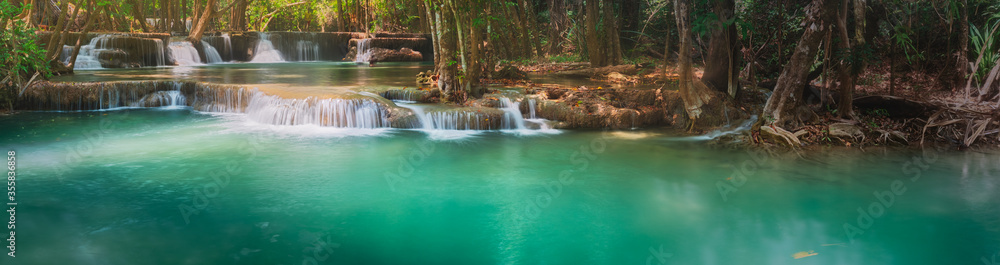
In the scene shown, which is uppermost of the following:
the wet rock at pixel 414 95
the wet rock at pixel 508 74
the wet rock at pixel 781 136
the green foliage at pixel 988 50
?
the green foliage at pixel 988 50

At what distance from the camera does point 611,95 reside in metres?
11.0

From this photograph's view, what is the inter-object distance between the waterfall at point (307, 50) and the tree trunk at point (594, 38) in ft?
43.3

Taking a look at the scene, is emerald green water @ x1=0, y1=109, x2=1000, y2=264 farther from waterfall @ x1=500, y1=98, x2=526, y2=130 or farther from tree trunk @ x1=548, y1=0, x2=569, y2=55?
tree trunk @ x1=548, y1=0, x2=569, y2=55

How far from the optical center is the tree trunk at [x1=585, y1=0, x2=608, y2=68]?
15.8 meters

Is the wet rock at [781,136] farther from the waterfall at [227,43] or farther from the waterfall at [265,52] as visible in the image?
the waterfall at [227,43]

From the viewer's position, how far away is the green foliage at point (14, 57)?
419 inches

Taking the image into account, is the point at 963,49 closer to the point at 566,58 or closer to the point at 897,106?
the point at 897,106

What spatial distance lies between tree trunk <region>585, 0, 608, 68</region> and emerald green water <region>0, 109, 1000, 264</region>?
276 inches

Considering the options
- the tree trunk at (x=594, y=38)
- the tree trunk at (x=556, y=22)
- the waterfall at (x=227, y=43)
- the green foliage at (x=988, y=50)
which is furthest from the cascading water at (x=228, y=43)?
the green foliage at (x=988, y=50)

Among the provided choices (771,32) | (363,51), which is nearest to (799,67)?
(771,32)

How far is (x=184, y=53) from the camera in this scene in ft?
68.6

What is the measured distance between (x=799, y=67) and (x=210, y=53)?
771 inches

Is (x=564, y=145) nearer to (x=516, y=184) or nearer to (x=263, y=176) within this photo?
(x=516, y=184)

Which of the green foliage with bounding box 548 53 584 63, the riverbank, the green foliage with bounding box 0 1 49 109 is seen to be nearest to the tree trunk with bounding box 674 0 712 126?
the riverbank
